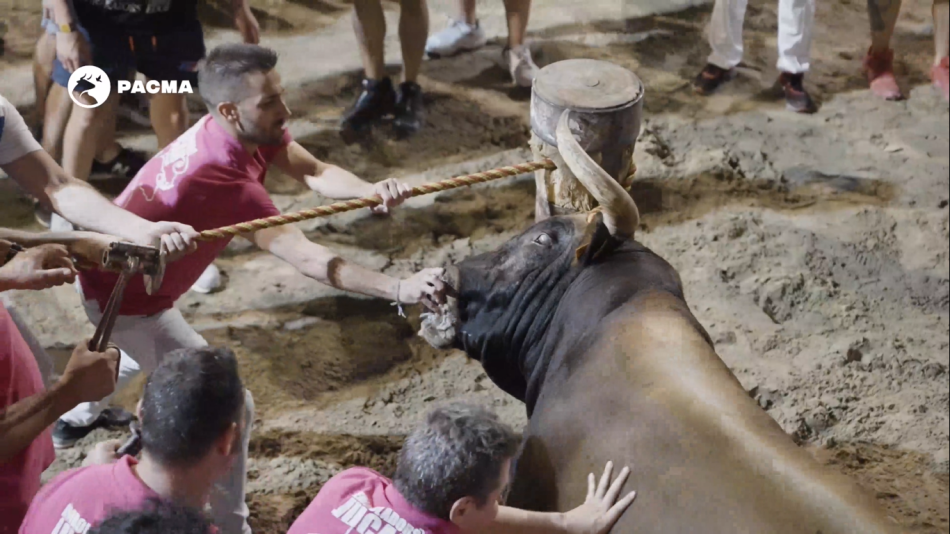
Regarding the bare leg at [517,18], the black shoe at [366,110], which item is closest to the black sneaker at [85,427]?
the black shoe at [366,110]

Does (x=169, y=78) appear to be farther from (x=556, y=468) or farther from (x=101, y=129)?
(x=556, y=468)

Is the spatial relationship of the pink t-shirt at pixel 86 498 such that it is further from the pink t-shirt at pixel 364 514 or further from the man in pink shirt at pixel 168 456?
the pink t-shirt at pixel 364 514

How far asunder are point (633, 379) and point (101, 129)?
2.07 meters

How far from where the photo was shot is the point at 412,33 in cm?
461

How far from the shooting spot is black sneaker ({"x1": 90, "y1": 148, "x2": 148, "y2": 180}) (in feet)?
13.7

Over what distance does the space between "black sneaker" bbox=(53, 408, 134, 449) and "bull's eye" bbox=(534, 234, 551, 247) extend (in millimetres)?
1602

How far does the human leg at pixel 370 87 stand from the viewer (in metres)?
4.57

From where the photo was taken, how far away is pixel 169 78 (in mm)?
3049

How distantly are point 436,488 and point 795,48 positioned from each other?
4.02 m

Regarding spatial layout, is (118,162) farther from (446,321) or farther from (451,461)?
(451,461)

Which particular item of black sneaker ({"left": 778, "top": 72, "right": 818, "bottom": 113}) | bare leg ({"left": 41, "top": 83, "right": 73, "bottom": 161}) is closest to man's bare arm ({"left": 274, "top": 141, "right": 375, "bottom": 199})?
bare leg ({"left": 41, "top": 83, "right": 73, "bottom": 161})

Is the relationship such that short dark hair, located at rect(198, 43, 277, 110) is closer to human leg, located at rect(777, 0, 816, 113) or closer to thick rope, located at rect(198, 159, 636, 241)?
thick rope, located at rect(198, 159, 636, 241)

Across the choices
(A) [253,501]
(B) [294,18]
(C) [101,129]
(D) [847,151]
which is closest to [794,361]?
(D) [847,151]

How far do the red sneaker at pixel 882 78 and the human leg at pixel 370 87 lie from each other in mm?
2689
